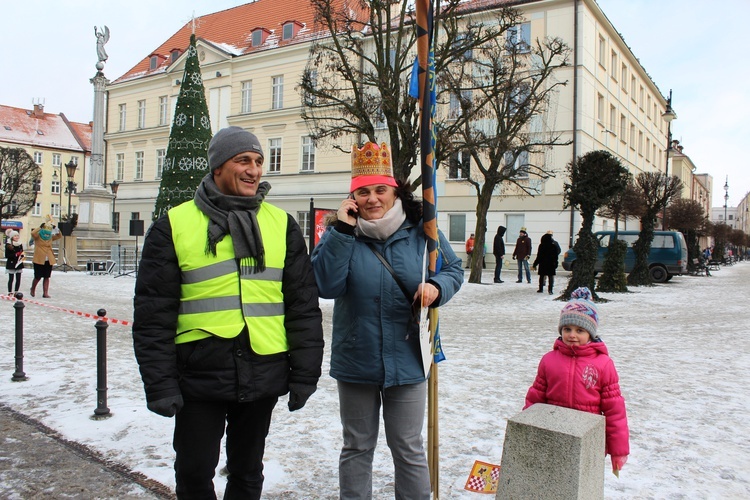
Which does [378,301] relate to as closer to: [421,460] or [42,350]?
[421,460]

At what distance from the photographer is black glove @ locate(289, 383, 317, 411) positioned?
262 cm

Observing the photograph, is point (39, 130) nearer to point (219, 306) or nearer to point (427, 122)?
point (427, 122)

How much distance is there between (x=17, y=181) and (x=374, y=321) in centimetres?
5685

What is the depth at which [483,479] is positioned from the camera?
145 inches

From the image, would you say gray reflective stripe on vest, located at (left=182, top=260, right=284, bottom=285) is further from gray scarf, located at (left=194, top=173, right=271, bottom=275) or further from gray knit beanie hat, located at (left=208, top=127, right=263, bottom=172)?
gray knit beanie hat, located at (left=208, top=127, right=263, bottom=172)

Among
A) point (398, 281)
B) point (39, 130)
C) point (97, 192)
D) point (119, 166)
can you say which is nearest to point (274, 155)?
point (97, 192)

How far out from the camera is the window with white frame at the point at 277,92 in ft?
115

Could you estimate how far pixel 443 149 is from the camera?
15164 mm

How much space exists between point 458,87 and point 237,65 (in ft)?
79.4

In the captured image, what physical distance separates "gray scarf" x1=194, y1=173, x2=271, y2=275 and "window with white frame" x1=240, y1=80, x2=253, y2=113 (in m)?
35.4

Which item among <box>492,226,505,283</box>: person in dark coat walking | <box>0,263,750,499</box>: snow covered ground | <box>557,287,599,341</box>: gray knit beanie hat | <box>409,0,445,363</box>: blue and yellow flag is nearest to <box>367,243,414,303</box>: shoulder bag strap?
<box>409,0,445,363</box>: blue and yellow flag

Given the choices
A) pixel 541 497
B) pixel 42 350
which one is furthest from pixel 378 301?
pixel 42 350

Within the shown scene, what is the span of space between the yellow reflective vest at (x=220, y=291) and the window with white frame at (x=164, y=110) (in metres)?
40.7

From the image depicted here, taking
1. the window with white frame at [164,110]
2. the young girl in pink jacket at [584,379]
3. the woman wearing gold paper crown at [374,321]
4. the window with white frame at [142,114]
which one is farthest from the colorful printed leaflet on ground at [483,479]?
the window with white frame at [142,114]
